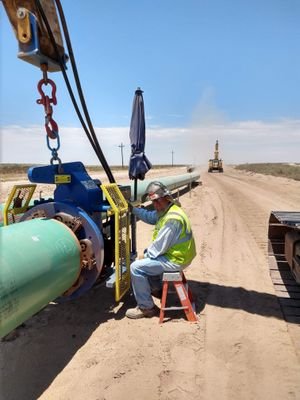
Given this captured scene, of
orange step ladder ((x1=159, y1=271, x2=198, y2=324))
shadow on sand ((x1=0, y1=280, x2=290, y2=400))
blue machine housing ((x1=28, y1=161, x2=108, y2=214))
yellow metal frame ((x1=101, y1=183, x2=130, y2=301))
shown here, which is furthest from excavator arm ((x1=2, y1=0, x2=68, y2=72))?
shadow on sand ((x1=0, y1=280, x2=290, y2=400))

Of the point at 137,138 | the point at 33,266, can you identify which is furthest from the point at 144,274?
the point at 137,138

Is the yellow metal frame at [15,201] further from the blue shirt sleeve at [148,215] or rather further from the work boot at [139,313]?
the work boot at [139,313]

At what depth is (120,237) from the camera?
4.84 metres

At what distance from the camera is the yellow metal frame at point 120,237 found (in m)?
4.68

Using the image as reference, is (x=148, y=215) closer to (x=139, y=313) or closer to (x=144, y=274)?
(x=144, y=274)

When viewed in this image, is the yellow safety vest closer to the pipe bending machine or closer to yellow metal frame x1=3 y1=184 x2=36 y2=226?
the pipe bending machine

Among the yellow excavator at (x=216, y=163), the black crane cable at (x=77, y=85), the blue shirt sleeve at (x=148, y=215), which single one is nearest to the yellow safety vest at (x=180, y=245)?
the blue shirt sleeve at (x=148, y=215)

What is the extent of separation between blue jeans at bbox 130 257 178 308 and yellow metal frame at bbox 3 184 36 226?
1.71 m

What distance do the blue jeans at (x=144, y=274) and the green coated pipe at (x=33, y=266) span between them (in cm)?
82

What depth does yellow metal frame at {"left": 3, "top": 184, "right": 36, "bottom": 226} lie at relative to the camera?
200 inches

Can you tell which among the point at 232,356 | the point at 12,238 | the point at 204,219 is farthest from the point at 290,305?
the point at 204,219

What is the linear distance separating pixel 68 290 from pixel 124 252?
0.88 meters

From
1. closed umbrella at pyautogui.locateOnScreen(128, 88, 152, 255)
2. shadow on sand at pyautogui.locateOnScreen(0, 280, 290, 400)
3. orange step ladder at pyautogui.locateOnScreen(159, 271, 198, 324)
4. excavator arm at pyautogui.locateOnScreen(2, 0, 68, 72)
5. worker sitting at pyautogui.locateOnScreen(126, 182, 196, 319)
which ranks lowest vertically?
shadow on sand at pyautogui.locateOnScreen(0, 280, 290, 400)

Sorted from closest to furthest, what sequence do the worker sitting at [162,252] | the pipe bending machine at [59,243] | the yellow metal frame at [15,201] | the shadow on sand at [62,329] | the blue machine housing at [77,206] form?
the pipe bending machine at [59,243], the shadow on sand at [62,329], the blue machine housing at [77,206], the worker sitting at [162,252], the yellow metal frame at [15,201]
